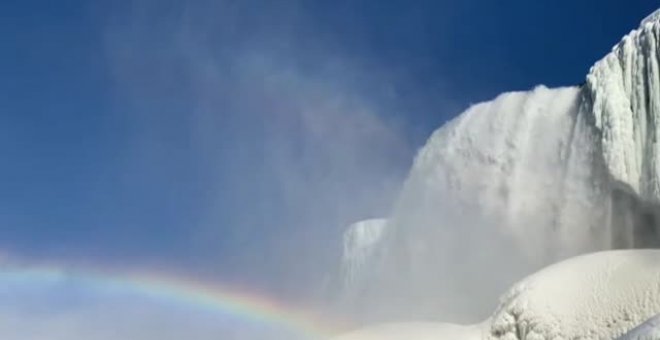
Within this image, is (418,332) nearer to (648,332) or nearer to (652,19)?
(652,19)

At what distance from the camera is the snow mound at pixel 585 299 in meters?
12.6

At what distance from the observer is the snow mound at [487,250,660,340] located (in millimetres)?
12617

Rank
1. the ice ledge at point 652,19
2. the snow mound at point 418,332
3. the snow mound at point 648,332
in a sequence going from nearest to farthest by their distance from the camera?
the snow mound at point 648,332 → the snow mound at point 418,332 → the ice ledge at point 652,19

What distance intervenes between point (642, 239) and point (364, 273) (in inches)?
551

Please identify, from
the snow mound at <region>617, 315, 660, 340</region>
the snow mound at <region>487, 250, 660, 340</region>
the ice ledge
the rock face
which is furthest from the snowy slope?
the snow mound at <region>617, 315, 660, 340</region>

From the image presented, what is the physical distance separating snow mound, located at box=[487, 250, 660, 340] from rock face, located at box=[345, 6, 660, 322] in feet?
10.6

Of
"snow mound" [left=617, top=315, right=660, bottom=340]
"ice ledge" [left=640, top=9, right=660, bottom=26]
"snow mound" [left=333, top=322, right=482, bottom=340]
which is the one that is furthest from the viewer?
"ice ledge" [left=640, top=9, right=660, bottom=26]

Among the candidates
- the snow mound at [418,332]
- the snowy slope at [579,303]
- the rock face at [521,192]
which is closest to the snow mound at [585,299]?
the snowy slope at [579,303]

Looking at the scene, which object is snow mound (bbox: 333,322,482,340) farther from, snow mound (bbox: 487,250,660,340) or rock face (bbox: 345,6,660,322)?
rock face (bbox: 345,6,660,322)

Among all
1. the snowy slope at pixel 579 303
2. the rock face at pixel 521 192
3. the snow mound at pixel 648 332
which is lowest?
the snow mound at pixel 648 332

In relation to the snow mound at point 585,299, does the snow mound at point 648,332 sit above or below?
below

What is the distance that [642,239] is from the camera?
17.4 metres

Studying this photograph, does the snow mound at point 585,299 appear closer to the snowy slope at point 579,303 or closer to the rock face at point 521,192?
the snowy slope at point 579,303

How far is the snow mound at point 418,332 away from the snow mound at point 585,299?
481 millimetres
